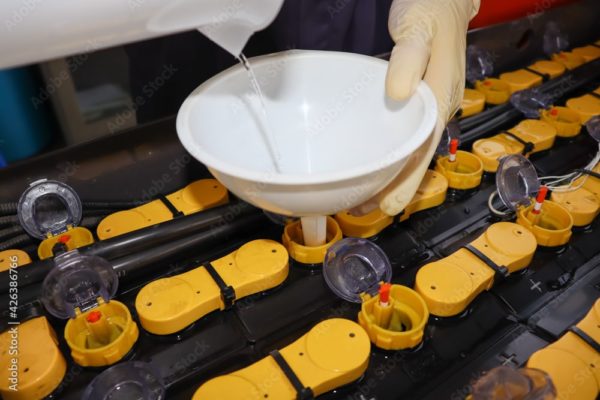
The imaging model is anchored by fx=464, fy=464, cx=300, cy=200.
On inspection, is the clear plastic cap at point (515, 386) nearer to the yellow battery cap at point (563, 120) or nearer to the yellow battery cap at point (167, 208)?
the yellow battery cap at point (167, 208)

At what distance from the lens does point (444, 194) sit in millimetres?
900

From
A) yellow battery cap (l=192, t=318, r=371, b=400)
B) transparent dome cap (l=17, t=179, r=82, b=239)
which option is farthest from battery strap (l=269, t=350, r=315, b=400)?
transparent dome cap (l=17, t=179, r=82, b=239)

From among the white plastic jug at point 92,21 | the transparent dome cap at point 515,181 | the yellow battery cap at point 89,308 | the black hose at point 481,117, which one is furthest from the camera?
the black hose at point 481,117

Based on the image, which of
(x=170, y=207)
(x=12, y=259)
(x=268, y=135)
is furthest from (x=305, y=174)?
(x=12, y=259)

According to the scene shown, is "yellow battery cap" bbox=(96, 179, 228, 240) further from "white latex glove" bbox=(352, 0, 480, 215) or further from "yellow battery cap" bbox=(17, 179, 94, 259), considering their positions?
"white latex glove" bbox=(352, 0, 480, 215)

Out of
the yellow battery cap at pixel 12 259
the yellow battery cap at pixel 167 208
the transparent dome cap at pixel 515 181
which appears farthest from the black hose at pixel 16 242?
the transparent dome cap at pixel 515 181

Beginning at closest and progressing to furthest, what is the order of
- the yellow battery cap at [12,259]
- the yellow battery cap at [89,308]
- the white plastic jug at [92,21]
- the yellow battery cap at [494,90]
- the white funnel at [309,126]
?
the white plastic jug at [92,21]
the white funnel at [309,126]
the yellow battery cap at [89,308]
the yellow battery cap at [12,259]
the yellow battery cap at [494,90]

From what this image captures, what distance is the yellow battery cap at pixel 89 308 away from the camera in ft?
2.08

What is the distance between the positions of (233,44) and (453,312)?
1.65 feet

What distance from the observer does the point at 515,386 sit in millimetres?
558

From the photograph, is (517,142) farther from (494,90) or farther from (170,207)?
(170,207)

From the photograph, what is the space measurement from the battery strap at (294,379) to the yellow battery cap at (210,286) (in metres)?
0.13

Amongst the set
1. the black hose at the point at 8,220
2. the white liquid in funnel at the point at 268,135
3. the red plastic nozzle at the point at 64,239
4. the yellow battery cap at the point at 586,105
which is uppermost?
the white liquid in funnel at the point at 268,135

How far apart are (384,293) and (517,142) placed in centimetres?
57
